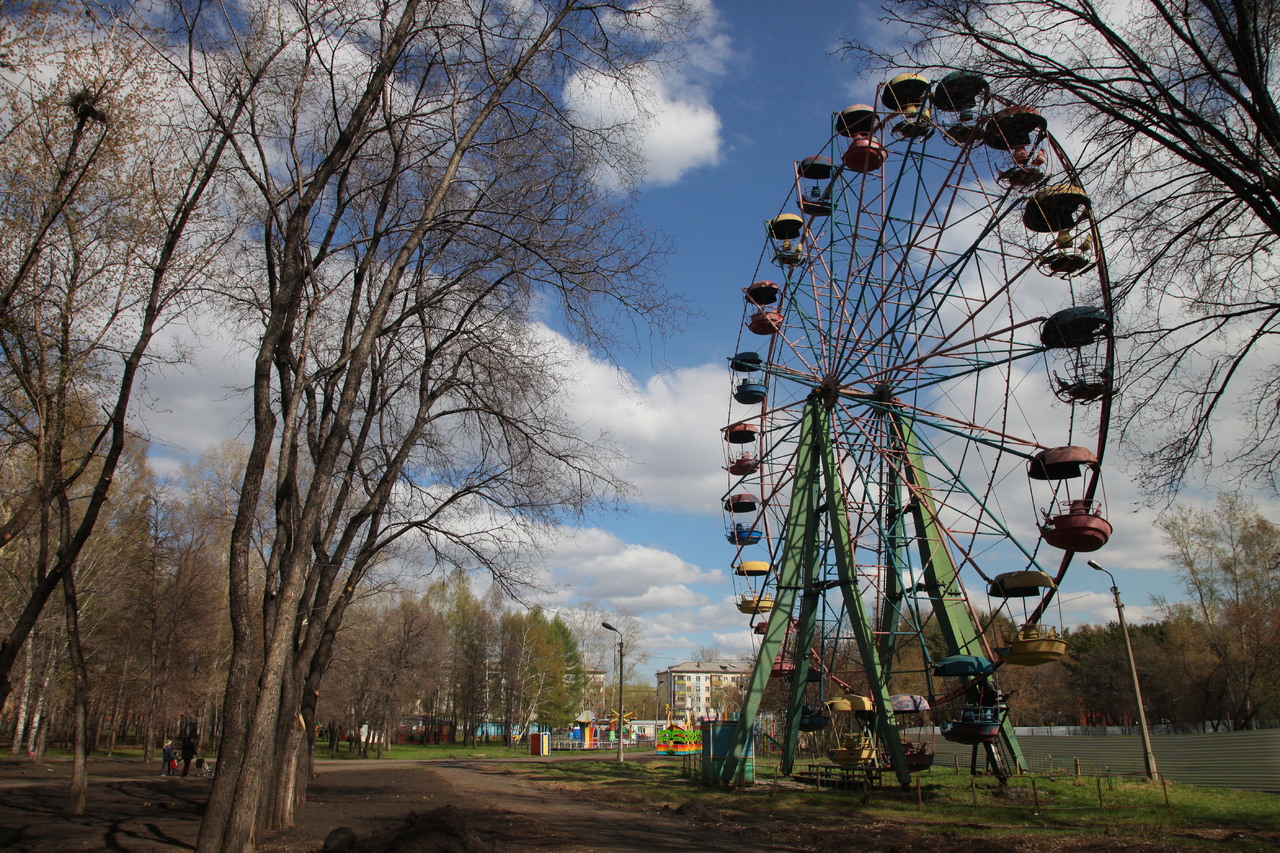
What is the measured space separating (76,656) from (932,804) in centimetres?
1733

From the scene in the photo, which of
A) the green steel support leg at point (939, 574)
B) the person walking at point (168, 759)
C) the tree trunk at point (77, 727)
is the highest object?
the green steel support leg at point (939, 574)

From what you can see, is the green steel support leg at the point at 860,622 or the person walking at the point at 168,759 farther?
the person walking at the point at 168,759

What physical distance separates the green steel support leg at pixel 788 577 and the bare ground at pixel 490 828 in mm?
3621

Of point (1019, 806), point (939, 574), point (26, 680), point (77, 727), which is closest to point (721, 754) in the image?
point (939, 574)

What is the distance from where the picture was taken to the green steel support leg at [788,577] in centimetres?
2158

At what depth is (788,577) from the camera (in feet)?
73.8

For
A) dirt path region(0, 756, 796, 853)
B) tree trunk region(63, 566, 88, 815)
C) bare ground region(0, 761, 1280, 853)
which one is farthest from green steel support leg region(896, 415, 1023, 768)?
tree trunk region(63, 566, 88, 815)

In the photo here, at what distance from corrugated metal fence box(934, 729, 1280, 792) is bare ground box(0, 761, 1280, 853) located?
9578 millimetres

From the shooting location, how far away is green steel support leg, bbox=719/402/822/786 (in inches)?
850

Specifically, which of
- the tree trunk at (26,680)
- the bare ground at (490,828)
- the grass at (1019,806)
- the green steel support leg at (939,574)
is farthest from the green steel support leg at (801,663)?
the tree trunk at (26,680)

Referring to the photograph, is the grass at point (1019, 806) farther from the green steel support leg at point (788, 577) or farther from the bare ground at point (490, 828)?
the green steel support leg at point (788, 577)

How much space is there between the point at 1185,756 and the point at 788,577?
43.7 feet

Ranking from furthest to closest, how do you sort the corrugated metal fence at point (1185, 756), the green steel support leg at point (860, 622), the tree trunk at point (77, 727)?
the corrugated metal fence at point (1185, 756)
the green steel support leg at point (860, 622)
the tree trunk at point (77, 727)

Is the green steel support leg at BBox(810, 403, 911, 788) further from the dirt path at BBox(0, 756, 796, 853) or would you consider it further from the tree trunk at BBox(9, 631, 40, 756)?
the tree trunk at BBox(9, 631, 40, 756)
